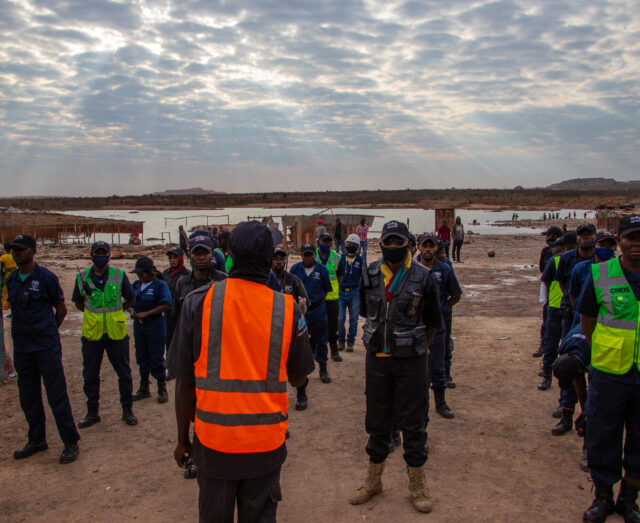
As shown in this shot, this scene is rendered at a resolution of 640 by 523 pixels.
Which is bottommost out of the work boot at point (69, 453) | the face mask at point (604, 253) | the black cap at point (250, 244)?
the work boot at point (69, 453)

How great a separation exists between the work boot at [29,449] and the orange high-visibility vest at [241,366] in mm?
3453

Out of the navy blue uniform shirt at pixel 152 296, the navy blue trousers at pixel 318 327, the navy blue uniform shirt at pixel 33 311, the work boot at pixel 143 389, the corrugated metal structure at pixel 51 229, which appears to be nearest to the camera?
the navy blue uniform shirt at pixel 33 311

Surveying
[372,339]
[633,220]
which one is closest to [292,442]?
[372,339]

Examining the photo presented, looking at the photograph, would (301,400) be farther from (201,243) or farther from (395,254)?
(395,254)

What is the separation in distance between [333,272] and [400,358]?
4.03 metres

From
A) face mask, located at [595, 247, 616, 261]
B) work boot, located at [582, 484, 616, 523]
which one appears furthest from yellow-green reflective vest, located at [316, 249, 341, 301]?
work boot, located at [582, 484, 616, 523]

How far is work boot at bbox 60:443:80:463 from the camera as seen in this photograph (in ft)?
14.6

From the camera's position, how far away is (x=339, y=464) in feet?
14.4

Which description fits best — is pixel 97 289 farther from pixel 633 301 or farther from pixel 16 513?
pixel 633 301

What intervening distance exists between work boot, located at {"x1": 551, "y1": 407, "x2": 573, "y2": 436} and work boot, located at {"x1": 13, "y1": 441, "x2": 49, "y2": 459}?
5.18 meters

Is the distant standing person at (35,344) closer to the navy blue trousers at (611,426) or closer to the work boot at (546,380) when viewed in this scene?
the navy blue trousers at (611,426)

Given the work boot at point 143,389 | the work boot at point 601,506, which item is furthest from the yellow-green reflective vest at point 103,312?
the work boot at point 601,506

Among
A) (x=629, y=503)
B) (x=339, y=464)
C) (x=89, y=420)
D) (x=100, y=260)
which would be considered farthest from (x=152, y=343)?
(x=629, y=503)

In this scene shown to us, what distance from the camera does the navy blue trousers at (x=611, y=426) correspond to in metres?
3.29
